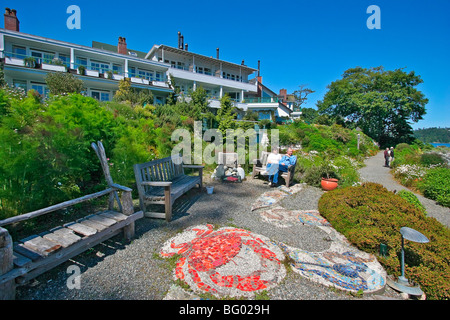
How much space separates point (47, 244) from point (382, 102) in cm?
4043

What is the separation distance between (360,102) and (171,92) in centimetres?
2939

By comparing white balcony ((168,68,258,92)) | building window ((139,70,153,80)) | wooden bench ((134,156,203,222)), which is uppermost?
white balcony ((168,68,258,92))

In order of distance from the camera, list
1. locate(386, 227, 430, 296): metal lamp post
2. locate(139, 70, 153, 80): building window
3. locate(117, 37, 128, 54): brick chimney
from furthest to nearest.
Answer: locate(139, 70, 153, 80): building window
locate(117, 37, 128, 54): brick chimney
locate(386, 227, 430, 296): metal lamp post

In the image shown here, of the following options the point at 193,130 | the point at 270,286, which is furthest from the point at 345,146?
the point at 270,286

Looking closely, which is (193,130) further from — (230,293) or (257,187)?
(230,293)

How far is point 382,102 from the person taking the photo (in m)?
31.7

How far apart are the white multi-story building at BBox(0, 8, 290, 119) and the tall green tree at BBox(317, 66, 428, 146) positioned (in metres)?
13.5

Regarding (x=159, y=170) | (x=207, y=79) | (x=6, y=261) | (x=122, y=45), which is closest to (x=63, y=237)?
(x=6, y=261)

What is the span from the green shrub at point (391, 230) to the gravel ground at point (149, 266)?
1.55 feet

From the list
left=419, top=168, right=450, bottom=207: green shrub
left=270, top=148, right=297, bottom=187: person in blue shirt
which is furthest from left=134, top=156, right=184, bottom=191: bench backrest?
left=419, top=168, right=450, bottom=207: green shrub

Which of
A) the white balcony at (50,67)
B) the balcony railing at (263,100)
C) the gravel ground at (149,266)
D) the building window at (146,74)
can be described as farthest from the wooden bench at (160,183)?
the balcony railing at (263,100)

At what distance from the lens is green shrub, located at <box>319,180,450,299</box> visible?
2605mm

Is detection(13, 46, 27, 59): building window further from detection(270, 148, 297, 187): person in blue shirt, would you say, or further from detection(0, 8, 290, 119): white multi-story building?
detection(270, 148, 297, 187): person in blue shirt

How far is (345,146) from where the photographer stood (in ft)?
69.3
